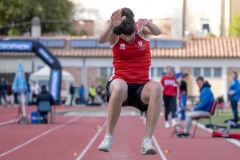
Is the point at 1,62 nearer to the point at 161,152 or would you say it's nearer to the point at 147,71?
the point at 161,152

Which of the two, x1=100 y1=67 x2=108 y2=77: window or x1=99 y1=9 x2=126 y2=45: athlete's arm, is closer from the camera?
x1=99 y1=9 x2=126 y2=45: athlete's arm

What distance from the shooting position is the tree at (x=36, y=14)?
211ft

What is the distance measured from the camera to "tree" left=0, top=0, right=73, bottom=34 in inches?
2537

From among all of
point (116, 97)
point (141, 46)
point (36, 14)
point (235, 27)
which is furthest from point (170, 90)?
point (36, 14)

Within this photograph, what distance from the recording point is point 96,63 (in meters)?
53.6

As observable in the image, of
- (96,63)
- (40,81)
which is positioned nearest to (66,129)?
(40,81)

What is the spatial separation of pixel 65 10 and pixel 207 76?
20677mm

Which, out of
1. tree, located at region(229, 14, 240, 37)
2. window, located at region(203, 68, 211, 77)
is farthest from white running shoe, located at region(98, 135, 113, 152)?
tree, located at region(229, 14, 240, 37)

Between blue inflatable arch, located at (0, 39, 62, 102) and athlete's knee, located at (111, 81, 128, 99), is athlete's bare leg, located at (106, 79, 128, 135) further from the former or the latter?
blue inflatable arch, located at (0, 39, 62, 102)

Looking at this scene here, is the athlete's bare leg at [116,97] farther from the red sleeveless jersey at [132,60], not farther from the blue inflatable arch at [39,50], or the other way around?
the blue inflatable arch at [39,50]

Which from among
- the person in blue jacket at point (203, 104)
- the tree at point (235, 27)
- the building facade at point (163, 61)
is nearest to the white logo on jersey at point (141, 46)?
the person in blue jacket at point (203, 104)

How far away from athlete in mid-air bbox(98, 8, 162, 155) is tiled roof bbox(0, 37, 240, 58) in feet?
144

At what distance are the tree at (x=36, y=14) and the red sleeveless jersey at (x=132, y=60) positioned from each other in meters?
55.7

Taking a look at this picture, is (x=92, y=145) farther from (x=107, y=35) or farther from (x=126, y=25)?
(x=126, y=25)
